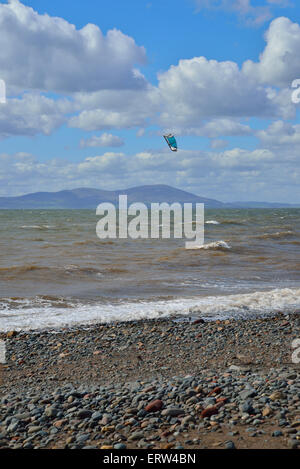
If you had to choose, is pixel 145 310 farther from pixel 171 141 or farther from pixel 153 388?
pixel 153 388

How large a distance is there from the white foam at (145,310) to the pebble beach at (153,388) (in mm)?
899

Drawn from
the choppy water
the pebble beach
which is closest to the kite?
the choppy water

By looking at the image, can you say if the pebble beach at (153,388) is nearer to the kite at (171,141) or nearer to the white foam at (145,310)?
the white foam at (145,310)

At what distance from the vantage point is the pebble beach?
505 centimetres

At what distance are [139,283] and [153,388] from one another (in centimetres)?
1046

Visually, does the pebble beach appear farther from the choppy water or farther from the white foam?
the choppy water

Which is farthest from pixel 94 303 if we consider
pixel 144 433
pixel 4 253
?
pixel 4 253

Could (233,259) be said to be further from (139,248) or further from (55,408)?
(55,408)

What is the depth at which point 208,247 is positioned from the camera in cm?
2850

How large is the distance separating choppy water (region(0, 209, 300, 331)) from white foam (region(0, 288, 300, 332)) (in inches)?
0.9

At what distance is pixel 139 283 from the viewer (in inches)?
663

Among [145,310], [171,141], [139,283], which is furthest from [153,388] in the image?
[139,283]

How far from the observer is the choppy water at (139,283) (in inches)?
482

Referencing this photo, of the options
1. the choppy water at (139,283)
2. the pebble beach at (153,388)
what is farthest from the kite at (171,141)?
the pebble beach at (153,388)
